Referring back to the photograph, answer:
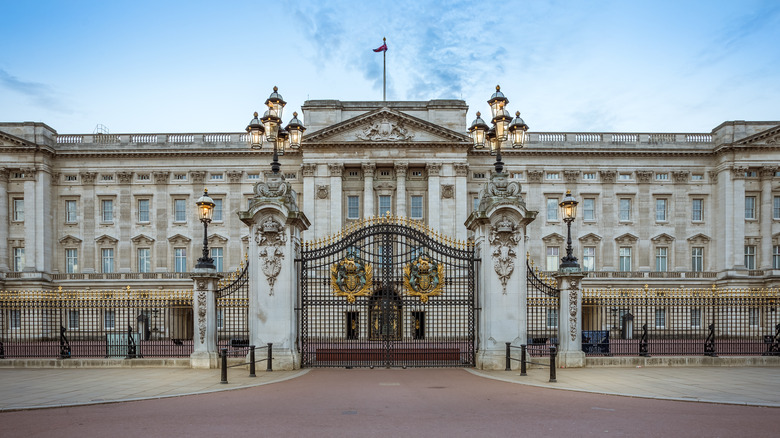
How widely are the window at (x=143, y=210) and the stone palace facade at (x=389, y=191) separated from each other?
0.10 m

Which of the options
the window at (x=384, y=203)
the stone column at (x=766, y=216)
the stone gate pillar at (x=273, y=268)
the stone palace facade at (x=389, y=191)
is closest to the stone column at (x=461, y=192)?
the stone palace facade at (x=389, y=191)

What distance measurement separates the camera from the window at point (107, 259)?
52812 millimetres

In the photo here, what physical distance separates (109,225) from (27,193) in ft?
23.4

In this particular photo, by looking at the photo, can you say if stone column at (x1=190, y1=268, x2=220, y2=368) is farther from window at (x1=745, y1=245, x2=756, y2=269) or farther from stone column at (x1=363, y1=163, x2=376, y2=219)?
window at (x1=745, y1=245, x2=756, y2=269)

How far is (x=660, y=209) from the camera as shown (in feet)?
174

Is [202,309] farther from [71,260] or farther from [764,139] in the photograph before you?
[764,139]

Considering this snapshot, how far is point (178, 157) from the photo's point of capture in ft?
175

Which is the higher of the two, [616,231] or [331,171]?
[331,171]

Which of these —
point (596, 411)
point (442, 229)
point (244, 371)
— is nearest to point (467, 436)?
point (596, 411)

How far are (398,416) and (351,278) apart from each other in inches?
332

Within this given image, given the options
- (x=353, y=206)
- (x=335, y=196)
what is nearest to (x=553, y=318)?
(x=353, y=206)

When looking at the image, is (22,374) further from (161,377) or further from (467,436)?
(467,436)

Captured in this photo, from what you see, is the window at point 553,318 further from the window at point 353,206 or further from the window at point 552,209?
the window at point 353,206

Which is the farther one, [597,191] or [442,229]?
[597,191]
